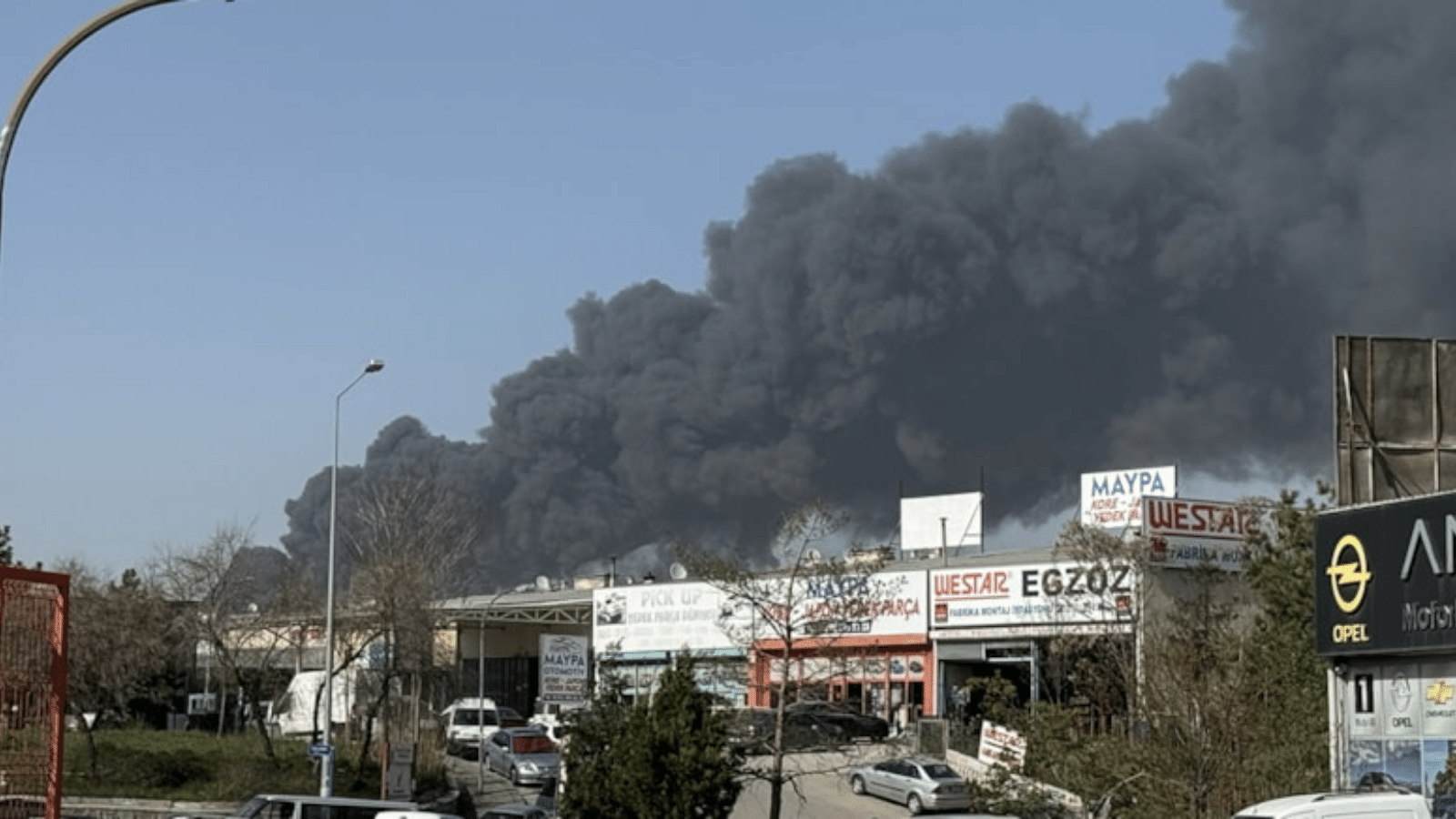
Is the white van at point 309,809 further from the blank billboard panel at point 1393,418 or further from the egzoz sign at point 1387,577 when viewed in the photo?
the blank billboard panel at point 1393,418

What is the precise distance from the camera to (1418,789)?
1045 inches

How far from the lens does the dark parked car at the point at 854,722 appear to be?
53500 mm

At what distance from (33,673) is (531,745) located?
38.2 m

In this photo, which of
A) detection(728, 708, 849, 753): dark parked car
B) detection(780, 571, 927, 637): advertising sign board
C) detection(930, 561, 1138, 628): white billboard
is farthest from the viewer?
detection(930, 561, 1138, 628): white billboard

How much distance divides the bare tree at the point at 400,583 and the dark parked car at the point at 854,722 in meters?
11.6

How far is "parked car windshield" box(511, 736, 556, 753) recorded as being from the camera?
2204 inches

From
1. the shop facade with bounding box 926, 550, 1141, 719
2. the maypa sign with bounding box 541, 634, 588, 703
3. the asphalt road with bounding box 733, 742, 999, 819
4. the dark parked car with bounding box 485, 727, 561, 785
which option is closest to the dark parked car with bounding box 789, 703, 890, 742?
the asphalt road with bounding box 733, 742, 999, 819

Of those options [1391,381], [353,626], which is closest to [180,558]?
[353,626]

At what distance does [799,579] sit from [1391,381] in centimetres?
1458

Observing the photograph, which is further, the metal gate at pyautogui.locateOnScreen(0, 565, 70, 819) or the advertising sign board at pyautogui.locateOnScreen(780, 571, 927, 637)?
the advertising sign board at pyautogui.locateOnScreen(780, 571, 927, 637)

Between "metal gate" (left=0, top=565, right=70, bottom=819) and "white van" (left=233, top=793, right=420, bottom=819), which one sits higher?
"metal gate" (left=0, top=565, right=70, bottom=819)

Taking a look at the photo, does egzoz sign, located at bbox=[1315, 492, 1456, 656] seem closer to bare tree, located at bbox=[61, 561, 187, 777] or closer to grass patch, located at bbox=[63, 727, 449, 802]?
grass patch, located at bbox=[63, 727, 449, 802]

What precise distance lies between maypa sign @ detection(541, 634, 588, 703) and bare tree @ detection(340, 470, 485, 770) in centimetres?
1326

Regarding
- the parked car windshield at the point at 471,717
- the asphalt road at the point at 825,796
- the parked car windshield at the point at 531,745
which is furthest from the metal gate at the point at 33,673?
the parked car windshield at the point at 471,717
